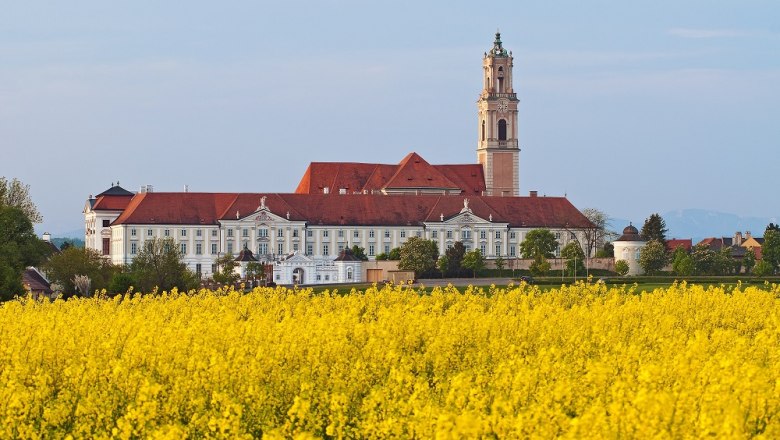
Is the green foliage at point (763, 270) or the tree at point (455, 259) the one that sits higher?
the tree at point (455, 259)

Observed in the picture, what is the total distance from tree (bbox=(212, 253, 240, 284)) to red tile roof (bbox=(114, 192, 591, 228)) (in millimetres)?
7088

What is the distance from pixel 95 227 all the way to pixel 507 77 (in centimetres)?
4741

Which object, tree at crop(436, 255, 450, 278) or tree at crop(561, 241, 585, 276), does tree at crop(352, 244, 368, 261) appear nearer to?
tree at crop(436, 255, 450, 278)

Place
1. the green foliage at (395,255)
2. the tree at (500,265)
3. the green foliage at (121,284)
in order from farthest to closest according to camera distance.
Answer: the green foliage at (395,255) < the tree at (500,265) < the green foliage at (121,284)

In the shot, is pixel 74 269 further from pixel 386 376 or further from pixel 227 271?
pixel 386 376

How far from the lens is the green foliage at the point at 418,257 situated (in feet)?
382

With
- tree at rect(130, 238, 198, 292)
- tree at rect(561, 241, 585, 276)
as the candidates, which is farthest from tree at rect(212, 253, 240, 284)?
tree at rect(561, 241, 585, 276)

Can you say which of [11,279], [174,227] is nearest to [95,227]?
[174,227]

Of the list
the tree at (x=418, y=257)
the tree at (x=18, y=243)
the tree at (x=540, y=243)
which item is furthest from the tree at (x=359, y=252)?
the tree at (x=18, y=243)

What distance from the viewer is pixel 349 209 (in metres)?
144

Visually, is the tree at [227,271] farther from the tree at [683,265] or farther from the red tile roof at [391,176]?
the tree at [683,265]

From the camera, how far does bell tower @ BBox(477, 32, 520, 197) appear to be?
159 metres

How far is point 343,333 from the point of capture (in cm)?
3039

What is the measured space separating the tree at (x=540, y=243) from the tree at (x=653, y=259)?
16.1 meters
